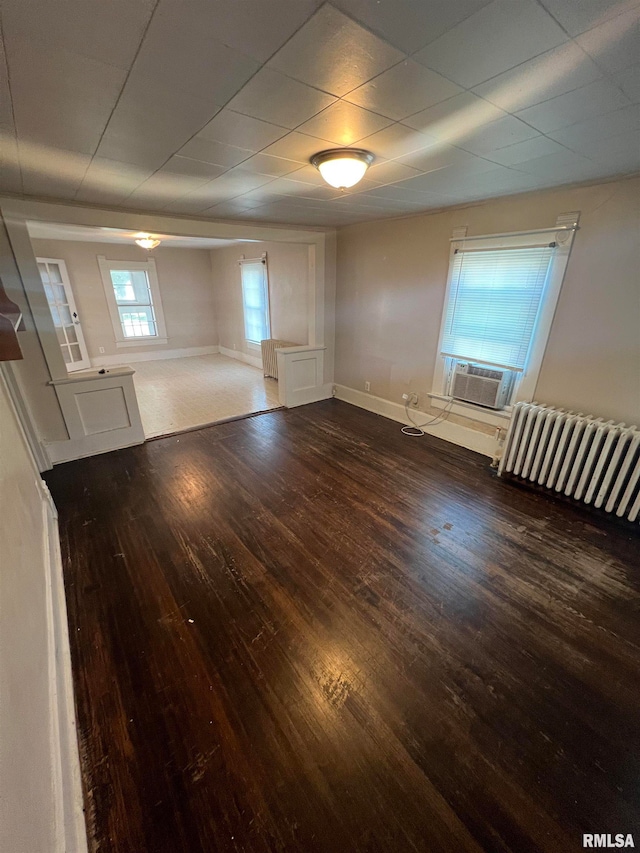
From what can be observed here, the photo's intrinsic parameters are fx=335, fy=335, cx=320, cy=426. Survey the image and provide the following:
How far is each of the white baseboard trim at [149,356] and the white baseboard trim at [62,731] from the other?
5982 millimetres

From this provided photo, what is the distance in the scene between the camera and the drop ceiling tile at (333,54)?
37.9 inches

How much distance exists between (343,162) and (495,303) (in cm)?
204

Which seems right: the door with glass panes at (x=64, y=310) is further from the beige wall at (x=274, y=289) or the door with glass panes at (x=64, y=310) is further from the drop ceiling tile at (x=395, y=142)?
the drop ceiling tile at (x=395, y=142)

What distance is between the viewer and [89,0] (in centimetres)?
85

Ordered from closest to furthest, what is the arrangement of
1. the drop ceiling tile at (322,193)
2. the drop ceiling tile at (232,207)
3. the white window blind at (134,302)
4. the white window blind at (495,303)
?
the drop ceiling tile at (322,193) < the white window blind at (495,303) < the drop ceiling tile at (232,207) < the white window blind at (134,302)

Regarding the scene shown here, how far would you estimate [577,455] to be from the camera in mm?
2646

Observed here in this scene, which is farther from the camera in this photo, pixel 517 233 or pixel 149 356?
pixel 149 356

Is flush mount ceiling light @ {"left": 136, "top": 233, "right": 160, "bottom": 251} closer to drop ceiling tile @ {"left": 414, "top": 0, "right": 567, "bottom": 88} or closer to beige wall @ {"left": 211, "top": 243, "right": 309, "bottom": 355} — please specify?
beige wall @ {"left": 211, "top": 243, "right": 309, "bottom": 355}

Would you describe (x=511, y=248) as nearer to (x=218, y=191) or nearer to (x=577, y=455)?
(x=577, y=455)

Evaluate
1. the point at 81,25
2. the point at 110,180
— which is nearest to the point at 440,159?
the point at 81,25

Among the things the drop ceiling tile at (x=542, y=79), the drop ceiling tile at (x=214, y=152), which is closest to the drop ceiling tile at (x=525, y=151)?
the drop ceiling tile at (x=542, y=79)

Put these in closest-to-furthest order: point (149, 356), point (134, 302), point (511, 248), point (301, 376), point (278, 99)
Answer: point (278, 99) → point (511, 248) → point (301, 376) → point (134, 302) → point (149, 356)

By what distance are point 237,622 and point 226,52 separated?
7.77 feet

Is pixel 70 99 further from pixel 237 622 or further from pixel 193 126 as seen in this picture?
pixel 237 622
